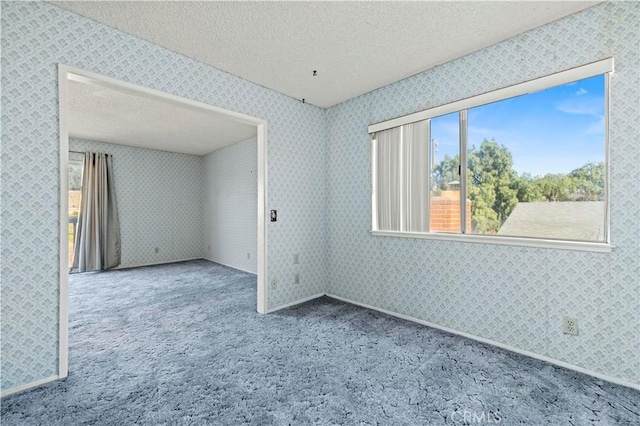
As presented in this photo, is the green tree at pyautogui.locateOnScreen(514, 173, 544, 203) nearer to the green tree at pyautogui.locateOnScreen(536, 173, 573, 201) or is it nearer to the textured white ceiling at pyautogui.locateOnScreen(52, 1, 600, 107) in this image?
the green tree at pyautogui.locateOnScreen(536, 173, 573, 201)

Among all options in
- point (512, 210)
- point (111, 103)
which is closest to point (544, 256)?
point (512, 210)

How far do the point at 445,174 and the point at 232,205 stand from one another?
4.28m

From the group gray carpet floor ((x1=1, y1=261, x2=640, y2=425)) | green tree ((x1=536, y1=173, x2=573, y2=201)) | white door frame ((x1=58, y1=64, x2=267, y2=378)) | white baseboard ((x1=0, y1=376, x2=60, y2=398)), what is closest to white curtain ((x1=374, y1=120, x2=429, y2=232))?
green tree ((x1=536, y1=173, x2=573, y2=201))

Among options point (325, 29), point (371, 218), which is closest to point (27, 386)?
point (371, 218)

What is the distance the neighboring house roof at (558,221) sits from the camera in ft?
6.64

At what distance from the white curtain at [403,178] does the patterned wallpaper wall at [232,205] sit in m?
2.70

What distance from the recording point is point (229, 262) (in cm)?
582

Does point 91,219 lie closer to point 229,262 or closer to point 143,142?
point 143,142

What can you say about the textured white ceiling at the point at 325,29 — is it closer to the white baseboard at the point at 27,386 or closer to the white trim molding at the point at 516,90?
the white trim molding at the point at 516,90

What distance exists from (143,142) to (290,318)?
4.64 meters

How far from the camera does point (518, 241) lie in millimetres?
2250

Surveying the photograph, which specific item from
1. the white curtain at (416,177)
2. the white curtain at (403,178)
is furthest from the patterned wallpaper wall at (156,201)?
the white curtain at (416,177)

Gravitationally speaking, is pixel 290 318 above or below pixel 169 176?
below

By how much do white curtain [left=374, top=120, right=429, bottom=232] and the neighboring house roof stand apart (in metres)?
0.75
